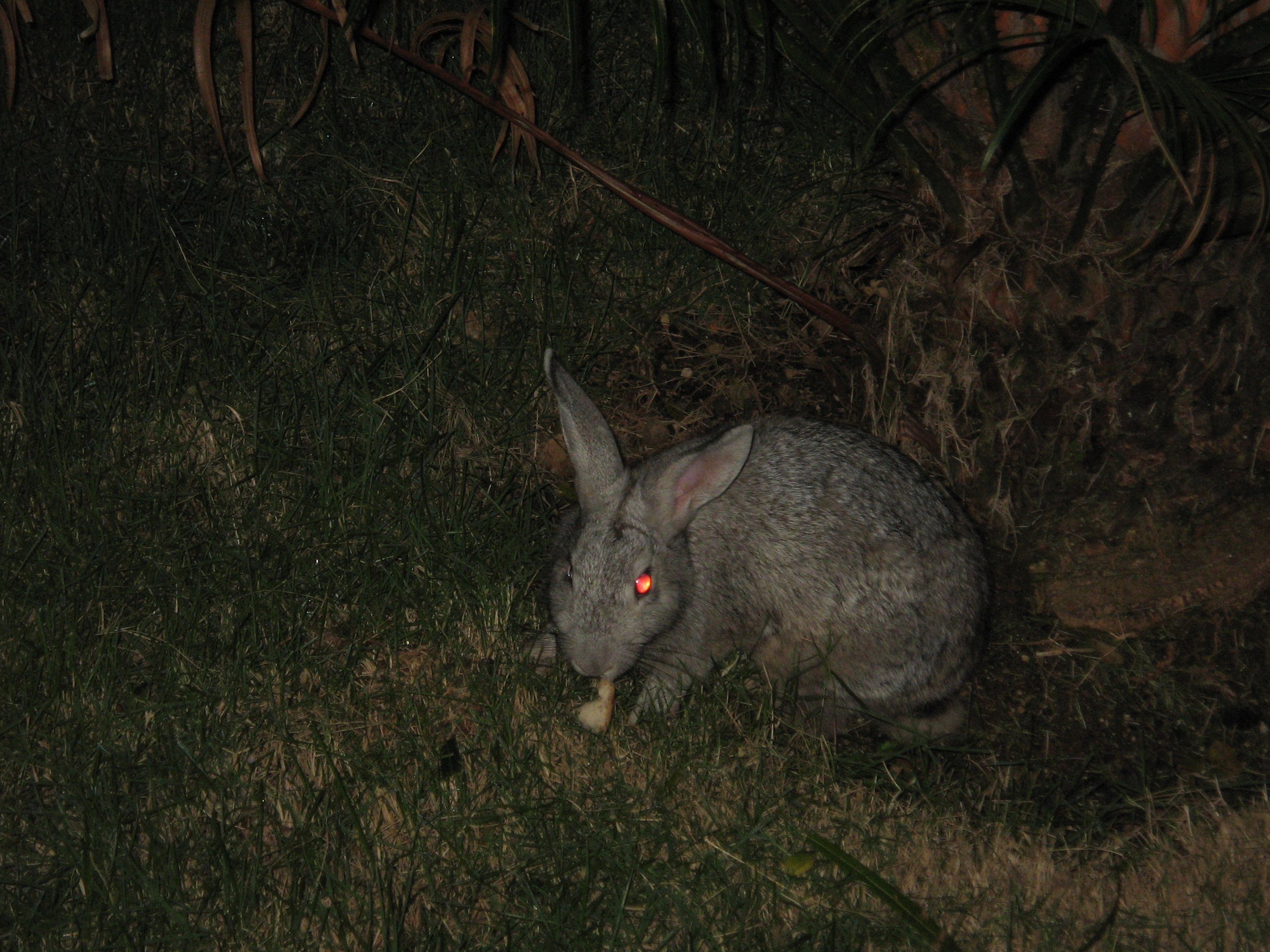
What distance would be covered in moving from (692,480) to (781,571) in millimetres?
448

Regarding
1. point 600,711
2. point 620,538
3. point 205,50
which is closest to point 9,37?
point 205,50

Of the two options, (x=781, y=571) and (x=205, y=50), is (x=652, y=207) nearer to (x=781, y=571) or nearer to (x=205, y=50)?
(x=781, y=571)

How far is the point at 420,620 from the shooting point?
3533mm

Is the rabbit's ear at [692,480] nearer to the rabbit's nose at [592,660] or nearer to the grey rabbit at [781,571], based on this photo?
the grey rabbit at [781,571]

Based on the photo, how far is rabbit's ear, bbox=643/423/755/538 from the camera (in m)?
3.40

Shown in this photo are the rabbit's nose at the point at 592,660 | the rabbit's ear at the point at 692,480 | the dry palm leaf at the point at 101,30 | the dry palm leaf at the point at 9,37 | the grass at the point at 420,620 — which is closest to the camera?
the grass at the point at 420,620

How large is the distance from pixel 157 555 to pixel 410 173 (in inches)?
71.9

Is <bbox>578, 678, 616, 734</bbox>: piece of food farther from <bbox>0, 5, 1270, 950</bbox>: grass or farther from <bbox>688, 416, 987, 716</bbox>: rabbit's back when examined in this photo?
<bbox>688, 416, 987, 716</bbox>: rabbit's back

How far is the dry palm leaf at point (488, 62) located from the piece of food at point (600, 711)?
1.81 metres

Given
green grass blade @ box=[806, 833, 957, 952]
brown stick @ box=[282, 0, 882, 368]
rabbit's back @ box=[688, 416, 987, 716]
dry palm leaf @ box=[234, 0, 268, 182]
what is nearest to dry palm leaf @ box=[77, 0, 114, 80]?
dry palm leaf @ box=[234, 0, 268, 182]

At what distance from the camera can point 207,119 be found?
451 centimetres

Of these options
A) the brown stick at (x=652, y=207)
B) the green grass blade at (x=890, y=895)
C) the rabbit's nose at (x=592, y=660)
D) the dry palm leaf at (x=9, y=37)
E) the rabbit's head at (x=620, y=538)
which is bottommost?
the green grass blade at (x=890, y=895)

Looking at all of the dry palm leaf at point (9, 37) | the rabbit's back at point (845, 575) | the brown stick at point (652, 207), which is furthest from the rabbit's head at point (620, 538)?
the dry palm leaf at point (9, 37)

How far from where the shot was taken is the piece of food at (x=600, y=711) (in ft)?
10.9
